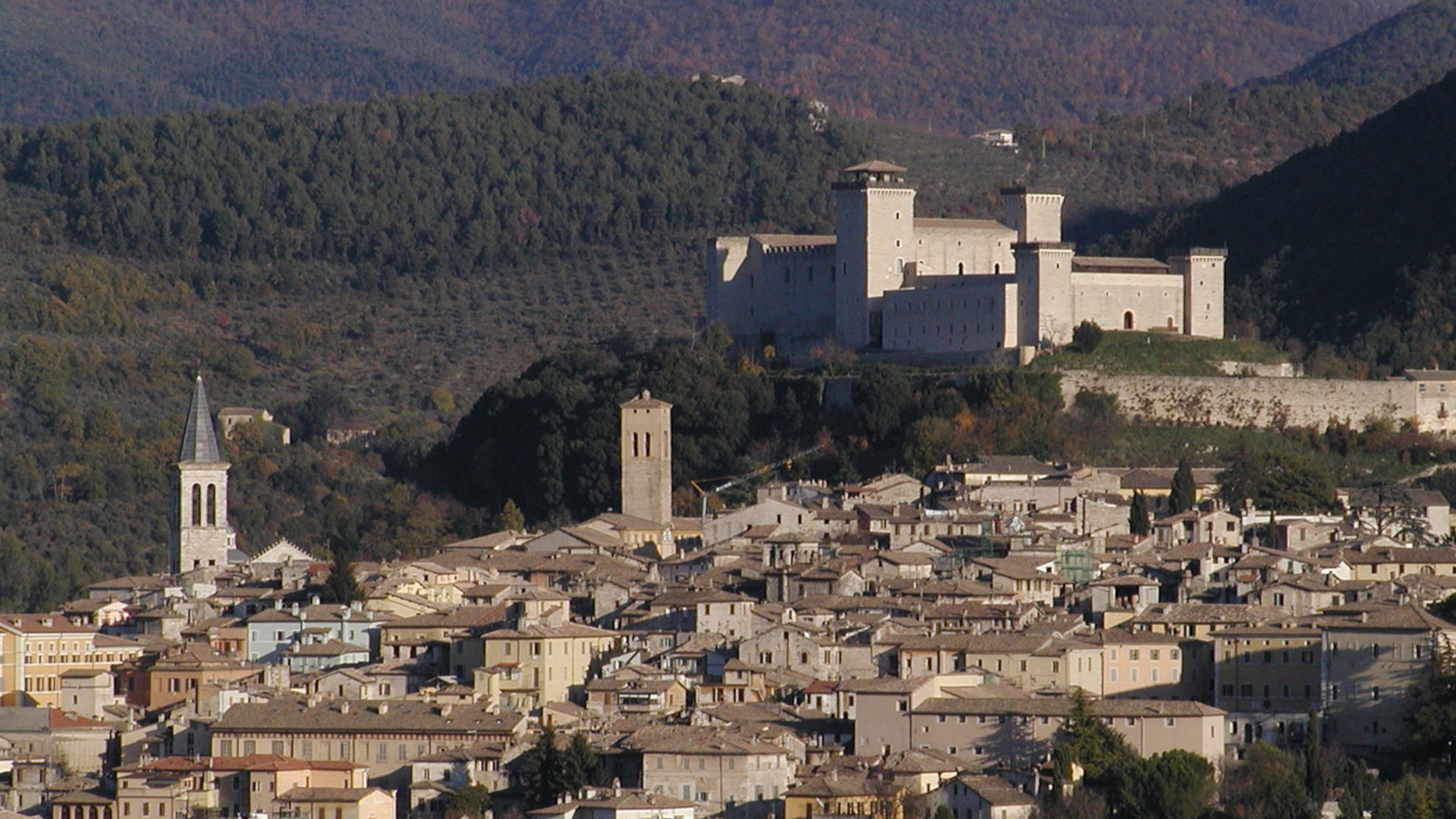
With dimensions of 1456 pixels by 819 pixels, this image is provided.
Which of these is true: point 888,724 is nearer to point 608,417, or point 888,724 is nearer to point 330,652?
point 330,652

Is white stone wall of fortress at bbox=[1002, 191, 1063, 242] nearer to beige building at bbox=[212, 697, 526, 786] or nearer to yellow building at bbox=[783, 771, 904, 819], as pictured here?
beige building at bbox=[212, 697, 526, 786]

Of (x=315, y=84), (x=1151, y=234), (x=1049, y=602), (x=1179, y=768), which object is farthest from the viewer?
(x=315, y=84)

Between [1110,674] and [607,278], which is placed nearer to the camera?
[1110,674]

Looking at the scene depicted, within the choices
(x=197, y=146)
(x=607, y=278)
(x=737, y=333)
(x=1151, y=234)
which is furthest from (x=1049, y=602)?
(x=197, y=146)

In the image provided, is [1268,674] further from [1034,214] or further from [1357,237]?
[1357,237]

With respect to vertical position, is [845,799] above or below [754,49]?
below

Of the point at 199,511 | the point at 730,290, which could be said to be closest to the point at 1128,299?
the point at 730,290

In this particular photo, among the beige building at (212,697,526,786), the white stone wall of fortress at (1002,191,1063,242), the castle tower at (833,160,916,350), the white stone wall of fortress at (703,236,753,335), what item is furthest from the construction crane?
the beige building at (212,697,526,786)
